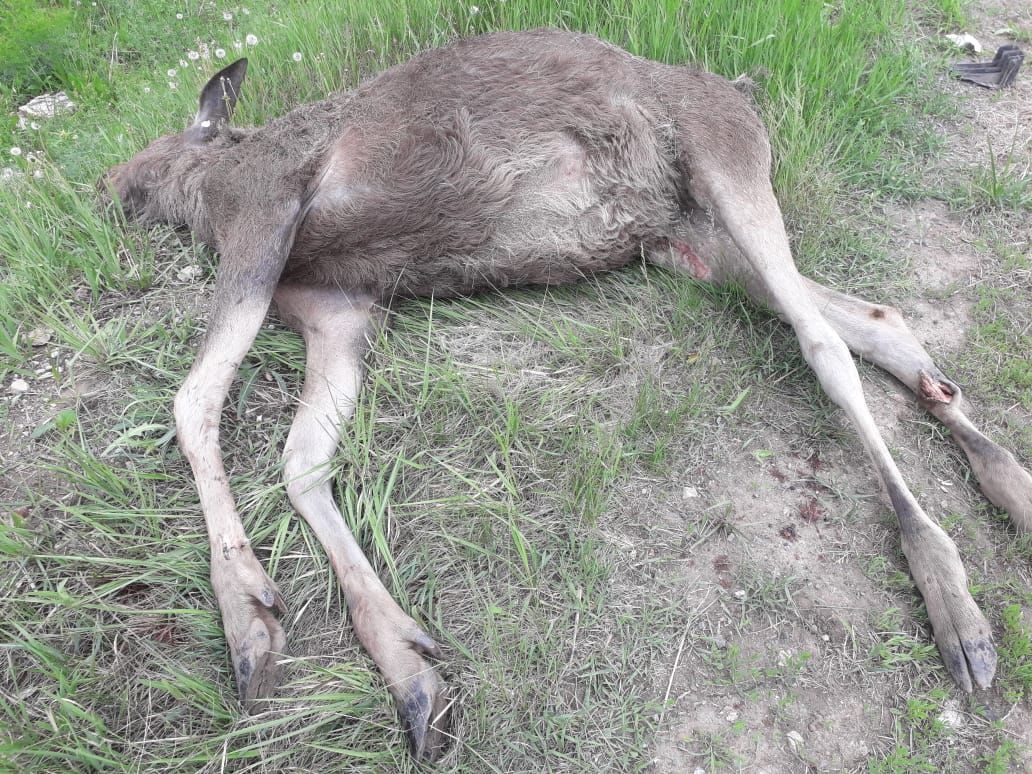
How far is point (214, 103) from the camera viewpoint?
4.03 metres

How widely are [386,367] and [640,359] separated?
3.88 ft

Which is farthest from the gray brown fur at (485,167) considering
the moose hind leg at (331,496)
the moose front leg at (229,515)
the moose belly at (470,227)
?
the moose front leg at (229,515)

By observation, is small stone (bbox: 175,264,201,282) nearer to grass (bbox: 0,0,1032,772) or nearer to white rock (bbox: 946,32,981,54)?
grass (bbox: 0,0,1032,772)

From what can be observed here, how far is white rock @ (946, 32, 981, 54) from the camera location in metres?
4.94

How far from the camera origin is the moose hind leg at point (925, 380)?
2848 mm

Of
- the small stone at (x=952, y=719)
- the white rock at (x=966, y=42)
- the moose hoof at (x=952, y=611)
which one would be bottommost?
the small stone at (x=952, y=719)

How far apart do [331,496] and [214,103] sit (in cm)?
247

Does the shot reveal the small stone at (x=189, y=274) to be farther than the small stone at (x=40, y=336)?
Yes

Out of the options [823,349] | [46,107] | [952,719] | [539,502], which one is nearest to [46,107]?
[46,107]

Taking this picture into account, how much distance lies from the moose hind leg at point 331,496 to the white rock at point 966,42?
4385mm

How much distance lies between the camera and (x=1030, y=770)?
2.28m

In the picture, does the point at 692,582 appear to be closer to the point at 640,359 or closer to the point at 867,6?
the point at 640,359

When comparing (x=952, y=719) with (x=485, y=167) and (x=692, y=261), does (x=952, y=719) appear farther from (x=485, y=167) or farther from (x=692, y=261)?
(x=485, y=167)

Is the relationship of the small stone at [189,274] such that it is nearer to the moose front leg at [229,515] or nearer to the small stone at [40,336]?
the small stone at [40,336]
